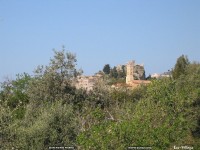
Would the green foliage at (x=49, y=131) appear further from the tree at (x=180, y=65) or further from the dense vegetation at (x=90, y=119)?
the tree at (x=180, y=65)

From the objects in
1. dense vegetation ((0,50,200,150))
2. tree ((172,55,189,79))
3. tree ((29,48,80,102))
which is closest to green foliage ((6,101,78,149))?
dense vegetation ((0,50,200,150))

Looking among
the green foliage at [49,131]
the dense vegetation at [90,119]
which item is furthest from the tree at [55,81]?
the green foliage at [49,131]

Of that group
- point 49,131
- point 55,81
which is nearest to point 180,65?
point 55,81

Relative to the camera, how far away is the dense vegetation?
12.9 m

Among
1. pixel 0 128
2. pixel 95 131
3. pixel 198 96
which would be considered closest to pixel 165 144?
pixel 95 131

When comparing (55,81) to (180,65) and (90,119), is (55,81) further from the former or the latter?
(180,65)

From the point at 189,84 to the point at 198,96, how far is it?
5195mm

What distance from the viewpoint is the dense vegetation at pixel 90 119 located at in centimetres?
1295

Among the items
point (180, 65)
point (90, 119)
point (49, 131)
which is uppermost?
point (180, 65)

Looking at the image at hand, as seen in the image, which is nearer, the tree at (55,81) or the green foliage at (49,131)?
the green foliage at (49,131)

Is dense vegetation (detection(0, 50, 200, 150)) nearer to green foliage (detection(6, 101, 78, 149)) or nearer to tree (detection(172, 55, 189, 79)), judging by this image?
green foliage (detection(6, 101, 78, 149))

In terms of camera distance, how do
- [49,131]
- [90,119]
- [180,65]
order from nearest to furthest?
[49,131], [90,119], [180,65]

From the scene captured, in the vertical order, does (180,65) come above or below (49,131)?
above

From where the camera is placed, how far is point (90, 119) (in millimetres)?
23359
